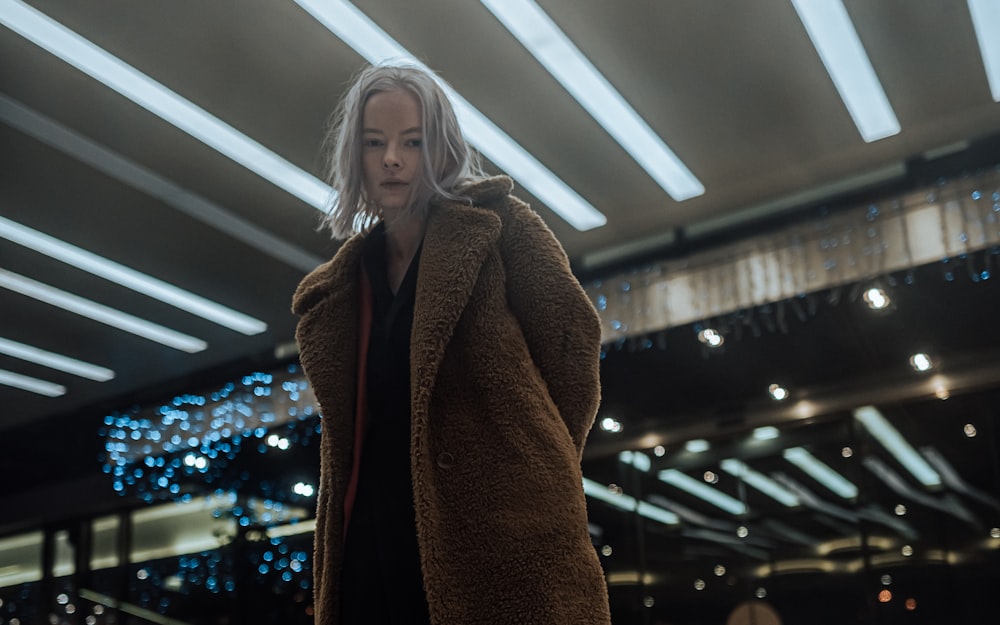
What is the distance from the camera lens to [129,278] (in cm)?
543

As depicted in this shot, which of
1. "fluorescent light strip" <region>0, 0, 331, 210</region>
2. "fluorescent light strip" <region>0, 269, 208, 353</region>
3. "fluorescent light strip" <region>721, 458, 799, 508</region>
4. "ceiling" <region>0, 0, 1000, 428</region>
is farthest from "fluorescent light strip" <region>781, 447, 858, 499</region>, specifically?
"fluorescent light strip" <region>0, 269, 208, 353</region>

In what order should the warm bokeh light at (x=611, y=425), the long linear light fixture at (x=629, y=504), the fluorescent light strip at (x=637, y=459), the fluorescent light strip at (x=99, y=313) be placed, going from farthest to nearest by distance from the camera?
the warm bokeh light at (x=611, y=425), the fluorescent light strip at (x=637, y=459), the long linear light fixture at (x=629, y=504), the fluorescent light strip at (x=99, y=313)

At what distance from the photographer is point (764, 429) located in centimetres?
573

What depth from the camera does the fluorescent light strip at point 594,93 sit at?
3508 millimetres

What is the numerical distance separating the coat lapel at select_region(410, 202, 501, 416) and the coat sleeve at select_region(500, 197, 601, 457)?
56 millimetres

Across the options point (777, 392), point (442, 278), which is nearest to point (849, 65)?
point (777, 392)

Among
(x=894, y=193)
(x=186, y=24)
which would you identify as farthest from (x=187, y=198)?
(x=894, y=193)

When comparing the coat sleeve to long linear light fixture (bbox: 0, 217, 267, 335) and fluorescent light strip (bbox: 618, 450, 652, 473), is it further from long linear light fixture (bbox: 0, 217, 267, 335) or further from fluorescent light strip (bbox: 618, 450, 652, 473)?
fluorescent light strip (bbox: 618, 450, 652, 473)

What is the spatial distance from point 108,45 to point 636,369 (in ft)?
11.1

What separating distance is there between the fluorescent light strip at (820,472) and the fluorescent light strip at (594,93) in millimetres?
1708

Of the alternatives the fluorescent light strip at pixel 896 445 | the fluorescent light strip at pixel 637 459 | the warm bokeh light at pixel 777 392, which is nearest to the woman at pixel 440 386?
the fluorescent light strip at pixel 896 445

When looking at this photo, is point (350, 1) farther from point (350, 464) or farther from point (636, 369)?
point (636, 369)

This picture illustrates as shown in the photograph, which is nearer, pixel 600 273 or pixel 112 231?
pixel 112 231

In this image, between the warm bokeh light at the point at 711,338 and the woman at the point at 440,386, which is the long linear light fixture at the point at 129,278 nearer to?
the warm bokeh light at the point at 711,338
